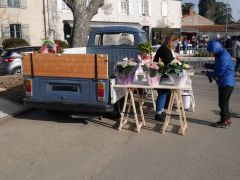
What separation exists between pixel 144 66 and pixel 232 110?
2855 mm

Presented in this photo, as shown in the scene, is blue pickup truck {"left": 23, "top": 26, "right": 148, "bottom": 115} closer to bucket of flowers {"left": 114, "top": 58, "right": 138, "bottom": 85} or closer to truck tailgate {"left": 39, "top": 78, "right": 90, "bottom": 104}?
truck tailgate {"left": 39, "top": 78, "right": 90, "bottom": 104}

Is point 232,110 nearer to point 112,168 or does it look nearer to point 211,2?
point 112,168

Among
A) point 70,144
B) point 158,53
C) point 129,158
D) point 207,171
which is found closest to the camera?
point 207,171

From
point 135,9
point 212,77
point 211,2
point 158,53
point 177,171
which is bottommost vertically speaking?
point 177,171

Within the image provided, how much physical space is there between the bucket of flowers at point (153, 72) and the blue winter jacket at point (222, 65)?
3.23 feet

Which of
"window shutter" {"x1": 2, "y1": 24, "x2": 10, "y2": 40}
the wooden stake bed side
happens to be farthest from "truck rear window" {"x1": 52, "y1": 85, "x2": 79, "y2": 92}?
"window shutter" {"x1": 2, "y1": 24, "x2": 10, "y2": 40}

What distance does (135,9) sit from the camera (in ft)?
125

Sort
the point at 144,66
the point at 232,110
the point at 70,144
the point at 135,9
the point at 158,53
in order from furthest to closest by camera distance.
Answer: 1. the point at 135,9
2. the point at 232,110
3. the point at 158,53
4. the point at 144,66
5. the point at 70,144

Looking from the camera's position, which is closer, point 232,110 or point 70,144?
point 70,144

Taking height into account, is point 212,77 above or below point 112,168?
above

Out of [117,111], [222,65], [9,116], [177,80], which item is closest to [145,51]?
[117,111]

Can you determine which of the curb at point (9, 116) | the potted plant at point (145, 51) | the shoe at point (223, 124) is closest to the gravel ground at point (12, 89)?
the curb at point (9, 116)

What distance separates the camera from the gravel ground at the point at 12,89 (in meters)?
9.07

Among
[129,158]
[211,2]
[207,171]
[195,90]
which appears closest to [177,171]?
[207,171]
